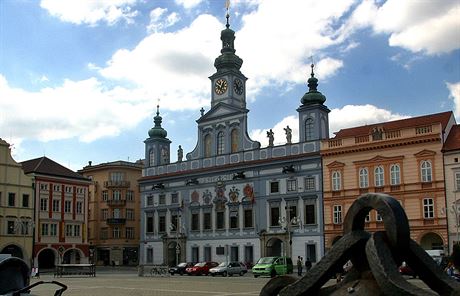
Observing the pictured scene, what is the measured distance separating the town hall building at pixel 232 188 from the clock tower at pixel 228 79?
98 mm

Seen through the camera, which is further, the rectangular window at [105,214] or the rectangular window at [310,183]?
the rectangular window at [105,214]

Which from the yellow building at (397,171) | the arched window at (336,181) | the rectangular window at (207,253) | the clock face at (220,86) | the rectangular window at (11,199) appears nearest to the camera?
the yellow building at (397,171)

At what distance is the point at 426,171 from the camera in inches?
1747

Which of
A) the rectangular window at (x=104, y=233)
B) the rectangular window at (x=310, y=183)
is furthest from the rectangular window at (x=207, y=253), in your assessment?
the rectangular window at (x=104, y=233)

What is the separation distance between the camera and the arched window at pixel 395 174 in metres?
45.6

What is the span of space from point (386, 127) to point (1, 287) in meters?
45.7

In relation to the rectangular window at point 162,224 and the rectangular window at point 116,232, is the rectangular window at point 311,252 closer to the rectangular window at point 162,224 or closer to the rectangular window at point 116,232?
the rectangular window at point 162,224

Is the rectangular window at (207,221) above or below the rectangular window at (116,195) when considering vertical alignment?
below

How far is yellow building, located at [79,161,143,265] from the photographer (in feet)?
236

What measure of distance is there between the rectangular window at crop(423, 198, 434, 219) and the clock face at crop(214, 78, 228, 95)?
2225cm

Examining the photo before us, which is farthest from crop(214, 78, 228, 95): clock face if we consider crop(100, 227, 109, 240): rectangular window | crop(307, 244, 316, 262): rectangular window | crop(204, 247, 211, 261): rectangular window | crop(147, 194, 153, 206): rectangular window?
crop(100, 227, 109, 240): rectangular window

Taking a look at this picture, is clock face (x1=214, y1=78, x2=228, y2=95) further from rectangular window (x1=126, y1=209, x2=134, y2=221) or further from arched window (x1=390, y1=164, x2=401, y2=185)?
rectangular window (x1=126, y1=209, x2=134, y2=221)

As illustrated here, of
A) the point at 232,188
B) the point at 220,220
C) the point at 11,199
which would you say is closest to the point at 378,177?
the point at 232,188

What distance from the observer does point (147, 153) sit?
64.9 meters
